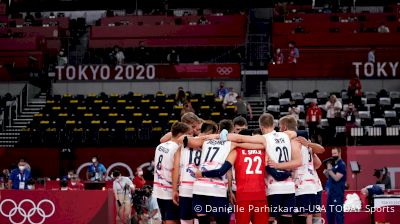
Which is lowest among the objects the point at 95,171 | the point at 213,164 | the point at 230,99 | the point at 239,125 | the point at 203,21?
the point at 95,171

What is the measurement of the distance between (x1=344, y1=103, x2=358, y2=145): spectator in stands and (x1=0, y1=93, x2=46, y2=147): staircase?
12358 mm

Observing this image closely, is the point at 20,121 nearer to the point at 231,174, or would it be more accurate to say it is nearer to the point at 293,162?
the point at 231,174

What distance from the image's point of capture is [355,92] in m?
30.2

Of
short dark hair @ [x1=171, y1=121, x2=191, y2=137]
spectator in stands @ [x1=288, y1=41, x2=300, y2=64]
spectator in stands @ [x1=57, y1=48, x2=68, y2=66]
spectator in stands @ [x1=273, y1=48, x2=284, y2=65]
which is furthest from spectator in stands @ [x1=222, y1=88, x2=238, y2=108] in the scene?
short dark hair @ [x1=171, y1=121, x2=191, y2=137]

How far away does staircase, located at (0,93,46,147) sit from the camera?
30.7 meters

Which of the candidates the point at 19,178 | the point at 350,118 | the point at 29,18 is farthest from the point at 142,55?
the point at 19,178

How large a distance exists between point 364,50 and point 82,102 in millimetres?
12315

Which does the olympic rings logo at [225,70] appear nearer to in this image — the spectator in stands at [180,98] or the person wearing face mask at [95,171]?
the spectator in stands at [180,98]

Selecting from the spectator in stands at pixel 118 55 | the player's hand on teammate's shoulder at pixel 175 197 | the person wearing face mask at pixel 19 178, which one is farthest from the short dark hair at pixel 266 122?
the spectator in stands at pixel 118 55

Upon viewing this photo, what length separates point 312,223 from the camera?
1344cm

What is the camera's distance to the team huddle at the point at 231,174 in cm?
1160

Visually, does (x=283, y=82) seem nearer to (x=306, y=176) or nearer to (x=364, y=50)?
(x=364, y=50)

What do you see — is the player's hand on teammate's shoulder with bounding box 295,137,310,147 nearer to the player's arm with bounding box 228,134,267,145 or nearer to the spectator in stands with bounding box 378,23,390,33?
the player's arm with bounding box 228,134,267,145

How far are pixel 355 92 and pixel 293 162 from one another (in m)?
18.9
